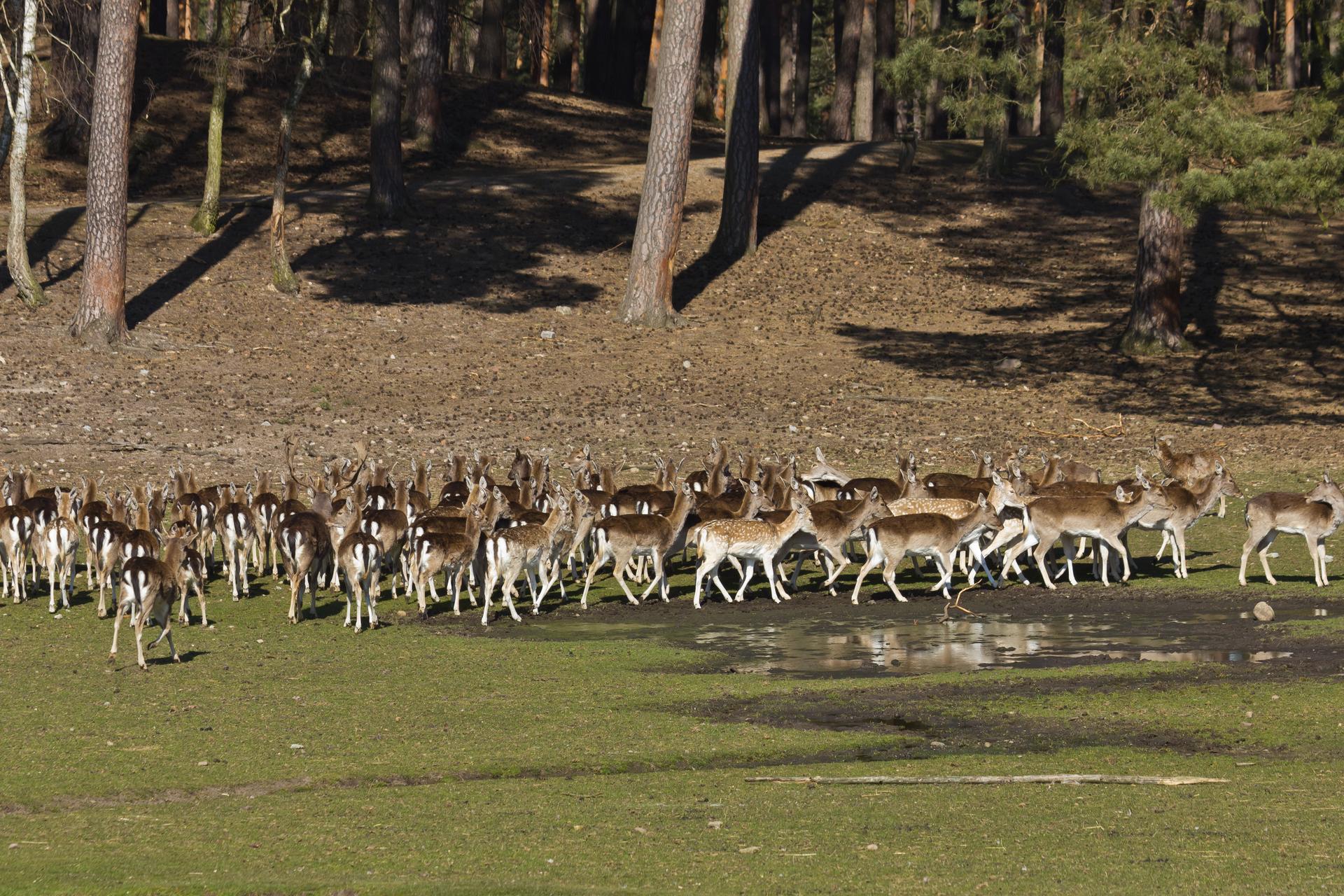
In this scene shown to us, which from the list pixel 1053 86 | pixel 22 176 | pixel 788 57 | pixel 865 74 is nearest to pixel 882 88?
pixel 865 74

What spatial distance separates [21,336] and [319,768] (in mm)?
23892

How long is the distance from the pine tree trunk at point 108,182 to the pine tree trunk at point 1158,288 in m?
20.3

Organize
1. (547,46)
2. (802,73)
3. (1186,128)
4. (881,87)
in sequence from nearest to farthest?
1. (1186,128)
2. (881,87)
3. (802,73)
4. (547,46)

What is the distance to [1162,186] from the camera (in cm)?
3259

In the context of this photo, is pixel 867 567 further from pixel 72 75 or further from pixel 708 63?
pixel 708 63

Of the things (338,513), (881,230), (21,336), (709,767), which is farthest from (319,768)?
(881,230)

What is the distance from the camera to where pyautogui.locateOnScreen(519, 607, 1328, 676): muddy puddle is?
14.2m

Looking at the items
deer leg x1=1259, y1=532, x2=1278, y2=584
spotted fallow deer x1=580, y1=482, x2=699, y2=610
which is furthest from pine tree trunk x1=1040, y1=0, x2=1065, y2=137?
spotted fallow deer x1=580, y1=482, x2=699, y2=610

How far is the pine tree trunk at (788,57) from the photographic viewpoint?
70.9 metres

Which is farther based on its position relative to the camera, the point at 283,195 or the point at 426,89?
the point at 426,89

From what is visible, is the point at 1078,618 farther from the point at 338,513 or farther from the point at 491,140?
the point at 491,140

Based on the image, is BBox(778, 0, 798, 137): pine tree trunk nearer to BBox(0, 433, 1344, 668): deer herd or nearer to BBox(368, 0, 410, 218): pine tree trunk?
BBox(368, 0, 410, 218): pine tree trunk

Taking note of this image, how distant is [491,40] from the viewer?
200 feet

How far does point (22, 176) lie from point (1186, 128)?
72.1ft
